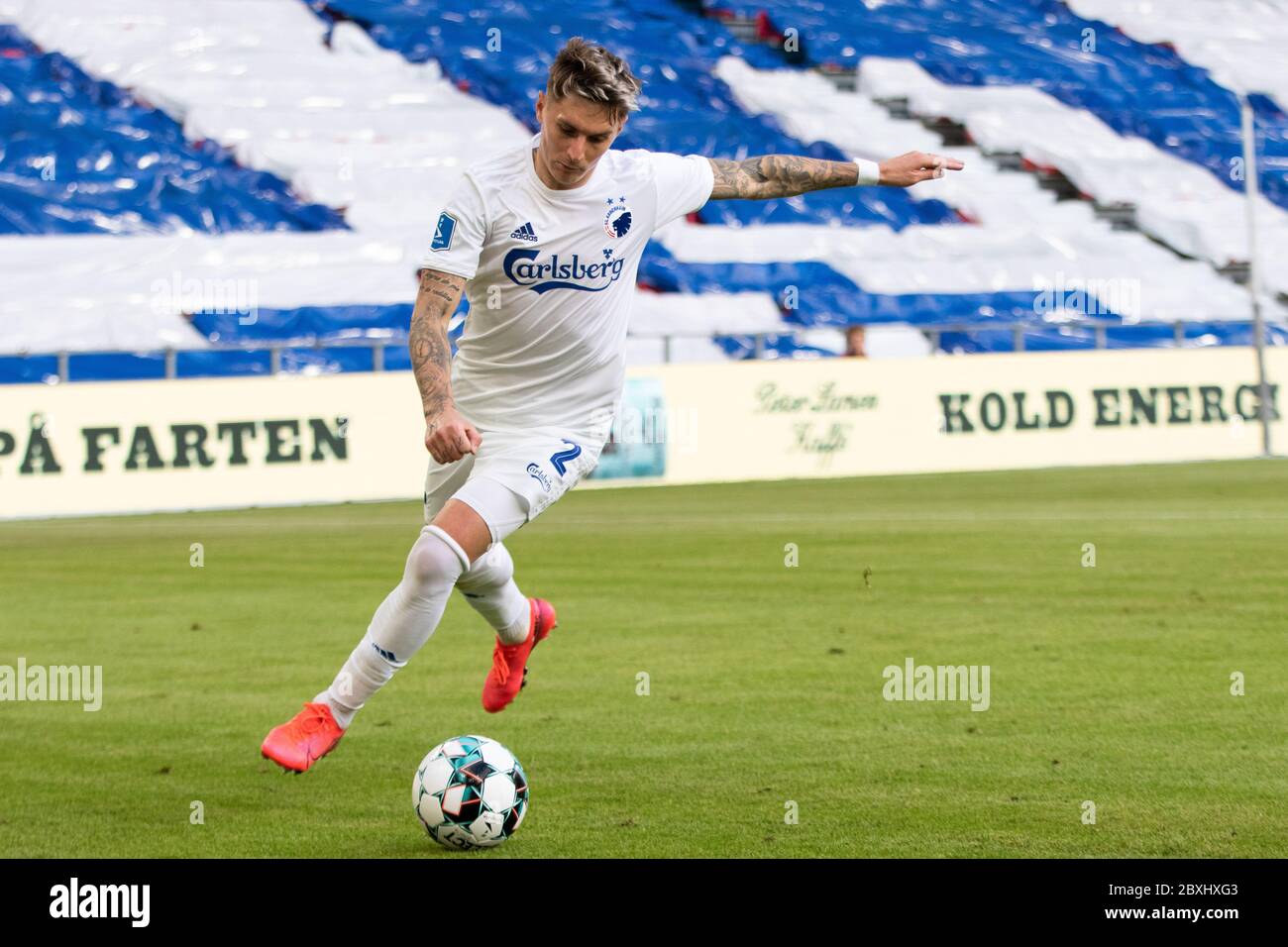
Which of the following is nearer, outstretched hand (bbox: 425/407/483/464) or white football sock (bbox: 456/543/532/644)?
outstretched hand (bbox: 425/407/483/464)

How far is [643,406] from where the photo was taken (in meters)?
24.5

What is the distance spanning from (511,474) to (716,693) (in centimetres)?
267

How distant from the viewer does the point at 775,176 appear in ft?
25.0

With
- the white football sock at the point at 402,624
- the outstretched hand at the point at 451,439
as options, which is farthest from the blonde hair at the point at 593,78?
the white football sock at the point at 402,624

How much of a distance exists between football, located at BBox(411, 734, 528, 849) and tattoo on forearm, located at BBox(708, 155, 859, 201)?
8.16ft

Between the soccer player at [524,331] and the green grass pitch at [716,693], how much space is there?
1.91 feet

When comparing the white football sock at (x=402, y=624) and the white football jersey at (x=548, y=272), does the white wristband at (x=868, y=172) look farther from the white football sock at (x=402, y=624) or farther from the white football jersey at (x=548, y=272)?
the white football sock at (x=402, y=624)

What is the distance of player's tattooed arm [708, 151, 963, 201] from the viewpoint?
297 inches

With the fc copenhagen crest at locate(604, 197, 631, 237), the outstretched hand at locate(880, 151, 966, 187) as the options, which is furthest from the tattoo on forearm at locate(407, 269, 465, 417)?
the outstretched hand at locate(880, 151, 966, 187)

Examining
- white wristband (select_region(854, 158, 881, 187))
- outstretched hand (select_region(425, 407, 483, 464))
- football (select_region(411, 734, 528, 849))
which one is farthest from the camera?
white wristband (select_region(854, 158, 881, 187))

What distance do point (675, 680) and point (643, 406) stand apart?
1487 cm

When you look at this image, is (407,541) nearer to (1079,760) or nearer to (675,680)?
(675,680)

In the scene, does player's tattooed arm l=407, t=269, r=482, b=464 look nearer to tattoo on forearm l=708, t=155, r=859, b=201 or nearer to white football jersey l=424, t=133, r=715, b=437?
white football jersey l=424, t=133, r=715, b=437

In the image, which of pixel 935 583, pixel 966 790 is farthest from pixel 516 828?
pixel 935 583
